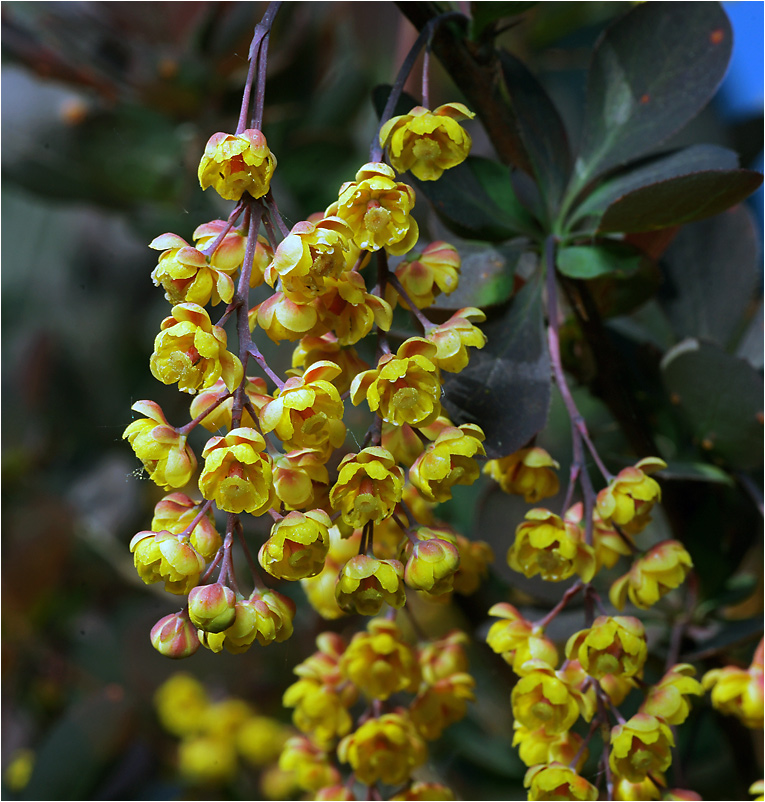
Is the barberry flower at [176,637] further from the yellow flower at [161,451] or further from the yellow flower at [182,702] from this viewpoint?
the yellow flower at [182,702]

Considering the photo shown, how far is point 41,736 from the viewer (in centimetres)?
138

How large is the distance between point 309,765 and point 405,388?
0.41m

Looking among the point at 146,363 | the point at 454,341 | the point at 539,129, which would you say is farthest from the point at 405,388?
the point at 146,363

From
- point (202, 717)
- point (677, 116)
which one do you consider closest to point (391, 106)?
point (677, 116)

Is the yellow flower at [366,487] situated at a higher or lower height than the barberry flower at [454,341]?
lower

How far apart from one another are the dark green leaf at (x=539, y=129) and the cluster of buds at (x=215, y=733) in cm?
96

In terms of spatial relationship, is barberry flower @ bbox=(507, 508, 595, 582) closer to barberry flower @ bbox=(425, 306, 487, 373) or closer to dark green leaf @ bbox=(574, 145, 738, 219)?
barberry flower @ bbox=(425, 306, 487, 373)

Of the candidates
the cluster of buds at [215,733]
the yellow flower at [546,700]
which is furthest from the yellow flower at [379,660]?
the cluster of buds at [215,733]

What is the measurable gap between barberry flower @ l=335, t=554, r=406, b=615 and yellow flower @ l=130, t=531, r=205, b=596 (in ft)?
0.30

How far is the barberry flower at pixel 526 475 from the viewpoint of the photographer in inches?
24.0

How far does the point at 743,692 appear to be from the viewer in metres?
0.63

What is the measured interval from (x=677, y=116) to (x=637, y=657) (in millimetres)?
472

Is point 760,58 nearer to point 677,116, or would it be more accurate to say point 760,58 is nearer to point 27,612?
point 677,116

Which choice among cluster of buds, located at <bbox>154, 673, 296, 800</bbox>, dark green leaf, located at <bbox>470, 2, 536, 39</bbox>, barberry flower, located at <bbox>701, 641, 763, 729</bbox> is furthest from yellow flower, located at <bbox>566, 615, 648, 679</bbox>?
cluster of buds, located at <bbox>154, 673, 296, 800</bbox>
